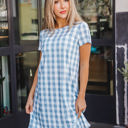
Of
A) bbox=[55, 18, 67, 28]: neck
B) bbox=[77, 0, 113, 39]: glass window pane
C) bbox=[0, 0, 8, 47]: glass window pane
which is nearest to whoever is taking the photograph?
bbox=[55, 18, 67, 28]: neck

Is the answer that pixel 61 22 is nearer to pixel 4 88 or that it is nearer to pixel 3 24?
pixel 3 24

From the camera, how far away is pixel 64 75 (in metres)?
1.80

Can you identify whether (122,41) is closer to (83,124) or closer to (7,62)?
(7,62)

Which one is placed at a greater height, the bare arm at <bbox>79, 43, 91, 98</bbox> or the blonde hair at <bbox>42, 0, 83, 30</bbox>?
the blonde hair at <bbox>42, 0, 83, 30</bbox>

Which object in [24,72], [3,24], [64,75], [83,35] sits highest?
[3,24]

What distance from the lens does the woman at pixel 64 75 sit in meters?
1.81

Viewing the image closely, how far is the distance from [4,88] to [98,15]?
179 centimetres

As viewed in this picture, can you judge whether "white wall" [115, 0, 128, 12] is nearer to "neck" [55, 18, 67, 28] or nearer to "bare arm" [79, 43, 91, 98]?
"neck" [55, 18, 67, 28]

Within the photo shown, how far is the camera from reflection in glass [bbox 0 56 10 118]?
335cm

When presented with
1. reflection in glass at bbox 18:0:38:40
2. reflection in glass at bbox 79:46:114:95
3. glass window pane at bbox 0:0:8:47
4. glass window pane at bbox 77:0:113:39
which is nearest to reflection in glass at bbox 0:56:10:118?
glass window pane at bbox 0:0:8:47

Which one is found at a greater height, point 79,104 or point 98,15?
point 98,15

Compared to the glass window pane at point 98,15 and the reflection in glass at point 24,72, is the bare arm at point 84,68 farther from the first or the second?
the glass window pane at point 98,15

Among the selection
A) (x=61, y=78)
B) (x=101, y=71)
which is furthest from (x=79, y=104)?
(x=101, y=71)

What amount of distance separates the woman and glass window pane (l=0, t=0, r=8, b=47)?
1456 mm
